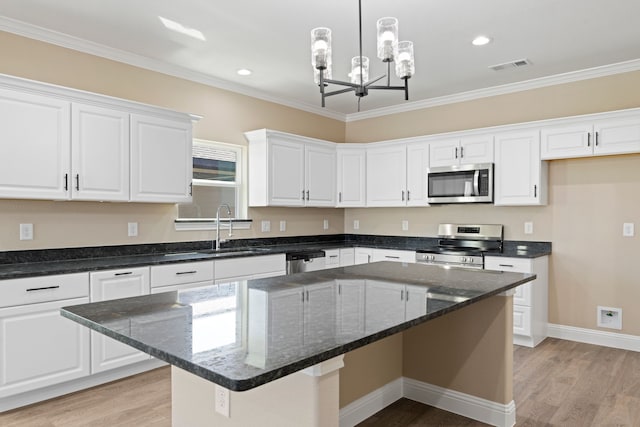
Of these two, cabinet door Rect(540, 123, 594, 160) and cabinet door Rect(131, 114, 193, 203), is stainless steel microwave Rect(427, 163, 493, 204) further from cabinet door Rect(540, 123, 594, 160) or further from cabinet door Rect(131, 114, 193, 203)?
cabinet door Rect(131, 114, 193, 203)

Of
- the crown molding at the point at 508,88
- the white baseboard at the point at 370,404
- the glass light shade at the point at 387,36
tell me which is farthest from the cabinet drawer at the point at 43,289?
the crown molding at the point at 508,88

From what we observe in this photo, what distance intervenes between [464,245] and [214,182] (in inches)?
115

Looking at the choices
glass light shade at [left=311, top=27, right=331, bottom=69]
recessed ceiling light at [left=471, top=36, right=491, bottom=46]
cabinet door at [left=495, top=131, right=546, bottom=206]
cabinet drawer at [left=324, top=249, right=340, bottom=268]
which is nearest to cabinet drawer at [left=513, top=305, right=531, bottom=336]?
cabinet door at [left=495, top=131, right=546, bottom=206]

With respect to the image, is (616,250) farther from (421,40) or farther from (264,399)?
(264,399)

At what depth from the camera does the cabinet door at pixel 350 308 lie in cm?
148

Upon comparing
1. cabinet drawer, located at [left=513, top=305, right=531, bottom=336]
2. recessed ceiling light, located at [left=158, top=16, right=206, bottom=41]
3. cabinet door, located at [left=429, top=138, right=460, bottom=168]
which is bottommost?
cabinet drawer, located at [left=513, top=305, right=531, bottom=336]

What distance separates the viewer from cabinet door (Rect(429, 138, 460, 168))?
4965 mm

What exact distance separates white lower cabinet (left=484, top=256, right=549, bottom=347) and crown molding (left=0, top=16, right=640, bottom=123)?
186 cm

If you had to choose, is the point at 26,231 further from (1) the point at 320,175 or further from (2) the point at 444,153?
(2) the point at 444,153

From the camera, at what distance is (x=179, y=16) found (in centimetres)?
321

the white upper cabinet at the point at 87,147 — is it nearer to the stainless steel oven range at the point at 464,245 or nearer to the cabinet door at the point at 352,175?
the cabinet door at the point at 352,175

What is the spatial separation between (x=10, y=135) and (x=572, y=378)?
4.48m

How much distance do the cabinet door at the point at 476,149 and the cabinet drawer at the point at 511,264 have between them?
41.9 inches

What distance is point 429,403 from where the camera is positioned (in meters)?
2.89
